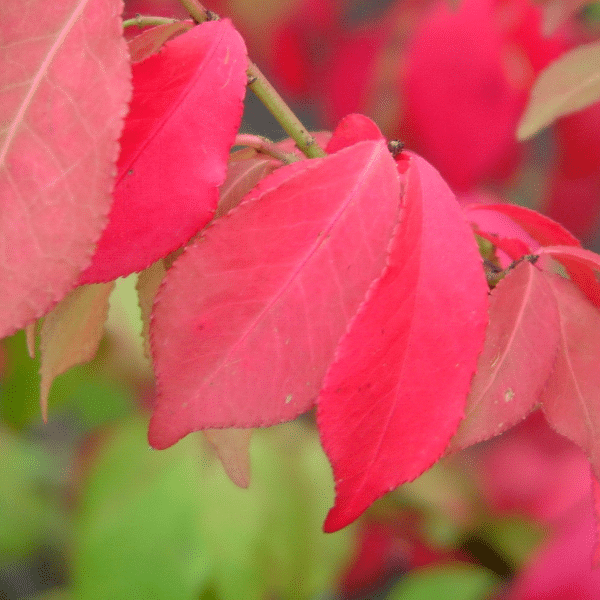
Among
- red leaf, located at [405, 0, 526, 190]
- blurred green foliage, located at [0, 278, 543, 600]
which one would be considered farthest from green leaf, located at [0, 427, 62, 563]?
red leaf, located at [405, 0, 526, 190]

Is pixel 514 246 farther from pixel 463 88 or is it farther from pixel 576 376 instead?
pixel 463 88

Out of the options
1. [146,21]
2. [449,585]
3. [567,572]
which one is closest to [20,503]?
[449,585]

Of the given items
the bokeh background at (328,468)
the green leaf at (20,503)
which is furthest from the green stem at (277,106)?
the green leaf at (20,503)

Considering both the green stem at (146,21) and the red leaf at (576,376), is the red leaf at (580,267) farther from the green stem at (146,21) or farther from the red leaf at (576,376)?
the green stem at (146,21)

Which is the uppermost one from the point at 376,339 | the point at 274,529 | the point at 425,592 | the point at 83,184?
the point at 83,184

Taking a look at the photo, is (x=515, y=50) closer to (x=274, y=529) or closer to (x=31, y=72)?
(x=274, y=529)

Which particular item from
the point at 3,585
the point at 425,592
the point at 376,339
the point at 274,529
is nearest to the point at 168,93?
the point at 376,339

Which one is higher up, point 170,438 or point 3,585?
point 170,438
